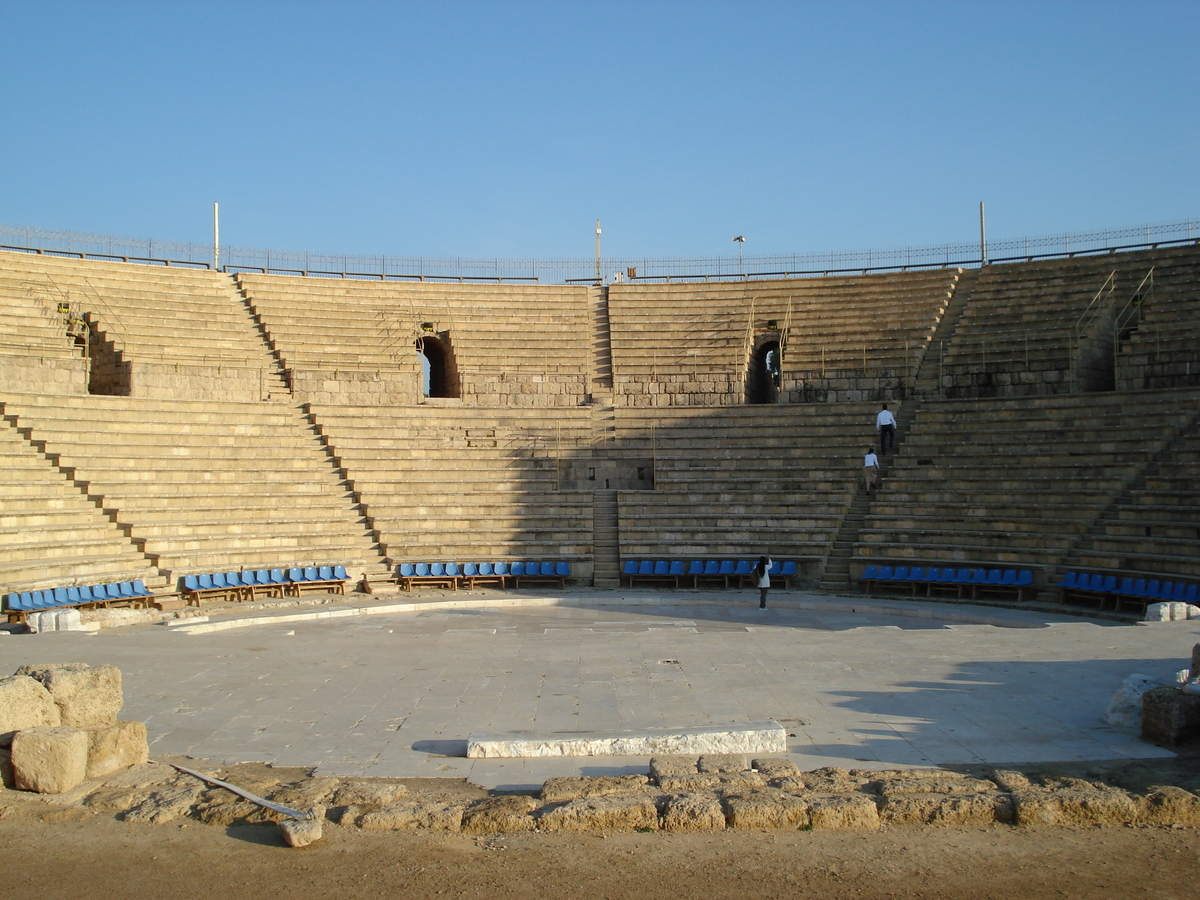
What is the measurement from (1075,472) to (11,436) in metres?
21.6

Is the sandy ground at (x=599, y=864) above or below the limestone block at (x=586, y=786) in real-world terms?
below

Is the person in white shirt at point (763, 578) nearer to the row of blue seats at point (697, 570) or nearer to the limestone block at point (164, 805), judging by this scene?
the row of blue seats at point (697, 570)

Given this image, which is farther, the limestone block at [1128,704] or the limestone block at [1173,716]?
the limestone block at [1128,704]

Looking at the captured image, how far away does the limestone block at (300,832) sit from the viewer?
21.4 ft

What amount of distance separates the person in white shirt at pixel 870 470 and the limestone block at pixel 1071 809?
1412cm

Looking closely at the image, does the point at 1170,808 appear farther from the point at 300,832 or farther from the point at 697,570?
the point at 697,570

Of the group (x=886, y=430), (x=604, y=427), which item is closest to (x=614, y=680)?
(x=886, y=430)

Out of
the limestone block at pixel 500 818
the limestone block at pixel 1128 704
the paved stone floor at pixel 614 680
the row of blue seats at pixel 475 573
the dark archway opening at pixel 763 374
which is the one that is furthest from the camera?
the dark archway opening at pixel 763 374

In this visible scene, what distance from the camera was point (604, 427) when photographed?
2394 cm

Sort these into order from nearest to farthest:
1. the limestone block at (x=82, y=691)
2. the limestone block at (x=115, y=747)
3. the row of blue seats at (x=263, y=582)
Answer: the limestone block at (x=115, y=747), the limestone block at (x=82, y=691), the row of blue seats at (x=263, y=582)

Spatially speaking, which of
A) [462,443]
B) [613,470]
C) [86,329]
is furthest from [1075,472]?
[86,329]

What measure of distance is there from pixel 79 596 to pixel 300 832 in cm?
1110

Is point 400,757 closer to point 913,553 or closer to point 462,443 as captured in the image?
point 913,553

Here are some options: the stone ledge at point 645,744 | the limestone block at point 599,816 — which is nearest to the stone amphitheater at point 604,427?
the stone ledge at point 645,744
